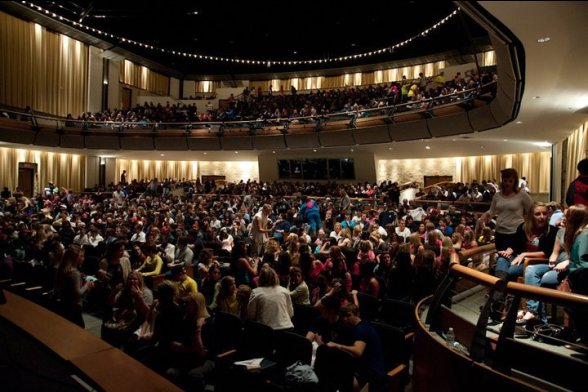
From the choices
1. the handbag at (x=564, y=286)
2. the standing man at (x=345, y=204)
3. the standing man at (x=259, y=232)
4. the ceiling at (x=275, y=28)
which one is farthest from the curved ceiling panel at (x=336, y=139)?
the handbag at (x=564, y=286)

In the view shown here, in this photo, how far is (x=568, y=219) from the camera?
333 centimetres

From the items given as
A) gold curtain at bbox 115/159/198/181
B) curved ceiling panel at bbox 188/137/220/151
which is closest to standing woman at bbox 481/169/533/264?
curved ceiling panel at bbox 188/137/220/151

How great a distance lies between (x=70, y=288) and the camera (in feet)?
17.6

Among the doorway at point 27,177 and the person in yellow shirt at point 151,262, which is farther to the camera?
the doorway at point 27,177

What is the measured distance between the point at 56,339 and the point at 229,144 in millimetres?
16641

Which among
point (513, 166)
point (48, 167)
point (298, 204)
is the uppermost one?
point (513, 166)

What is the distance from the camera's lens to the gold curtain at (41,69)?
20.8m

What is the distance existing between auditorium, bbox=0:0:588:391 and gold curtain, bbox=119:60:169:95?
0.14 metres

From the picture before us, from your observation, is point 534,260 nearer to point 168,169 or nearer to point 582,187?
point 582,187

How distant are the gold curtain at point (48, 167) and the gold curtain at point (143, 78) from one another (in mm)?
6347

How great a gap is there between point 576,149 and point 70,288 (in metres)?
Result: 11.6

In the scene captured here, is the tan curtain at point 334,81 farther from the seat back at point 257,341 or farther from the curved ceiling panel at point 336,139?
the seat back at point 257,341

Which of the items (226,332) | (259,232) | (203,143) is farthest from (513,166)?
(226,332)

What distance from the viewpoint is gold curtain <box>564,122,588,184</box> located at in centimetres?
967
